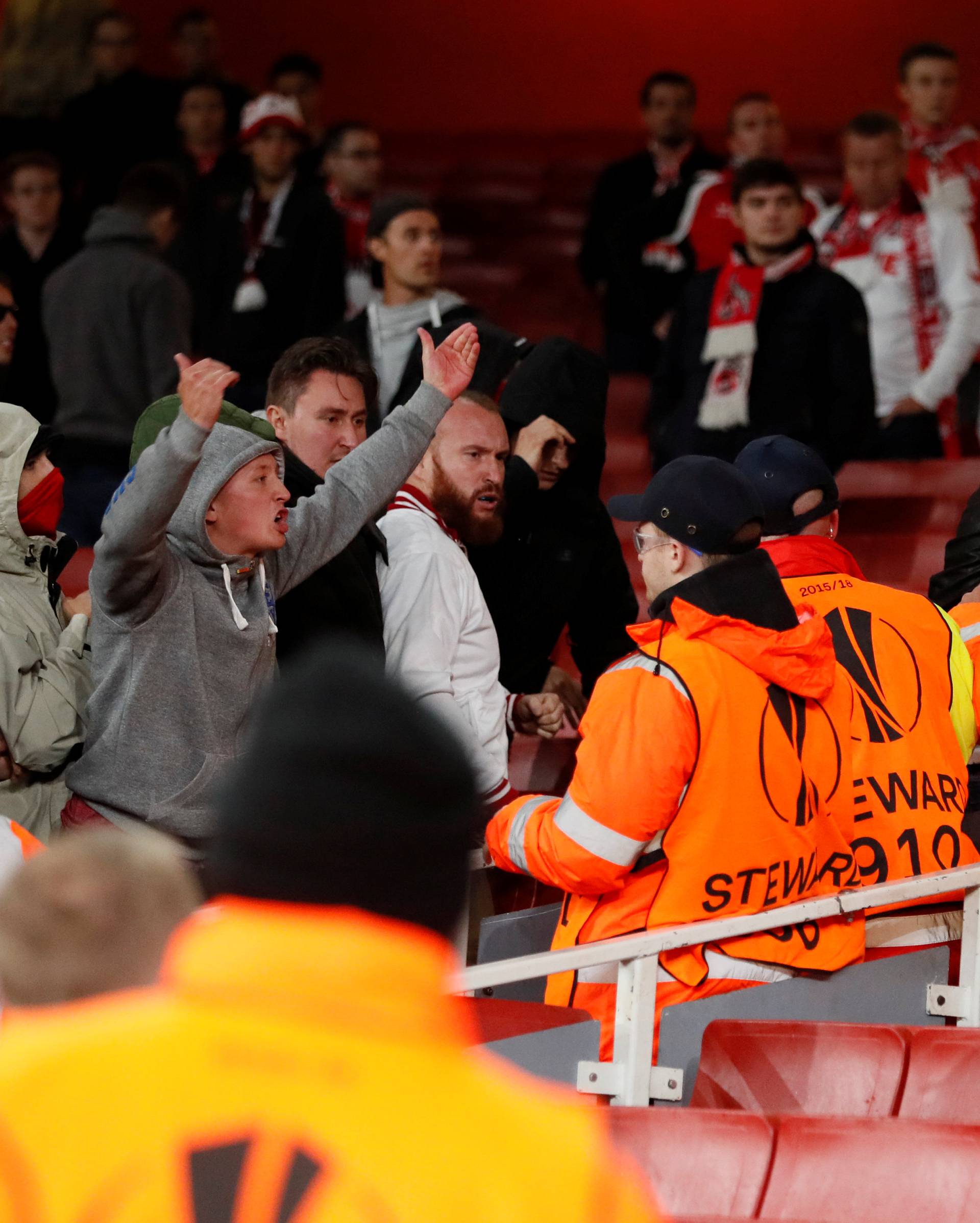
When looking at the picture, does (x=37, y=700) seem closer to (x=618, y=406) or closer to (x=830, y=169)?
(x=618, y=406)

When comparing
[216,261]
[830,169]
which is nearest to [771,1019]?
[216,261]

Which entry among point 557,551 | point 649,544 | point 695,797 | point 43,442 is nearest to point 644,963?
point 695,797

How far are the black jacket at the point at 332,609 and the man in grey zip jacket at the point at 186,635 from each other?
0.95ft

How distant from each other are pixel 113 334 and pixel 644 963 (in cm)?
341

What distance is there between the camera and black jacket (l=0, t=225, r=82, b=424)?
6.03m

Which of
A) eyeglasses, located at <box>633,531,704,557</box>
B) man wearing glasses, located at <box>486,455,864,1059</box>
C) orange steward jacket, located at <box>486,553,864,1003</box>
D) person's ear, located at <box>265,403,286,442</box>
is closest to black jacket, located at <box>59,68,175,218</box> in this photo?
person's ear, located at <box>265,403,286,442</box>

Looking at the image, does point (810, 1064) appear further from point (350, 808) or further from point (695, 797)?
point (350, 808)

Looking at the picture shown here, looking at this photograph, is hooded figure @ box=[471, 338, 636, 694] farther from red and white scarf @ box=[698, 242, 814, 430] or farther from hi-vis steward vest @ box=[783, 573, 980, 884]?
red and white scarf @ box=[698, 242, 814, 430]

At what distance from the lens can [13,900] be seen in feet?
4.00

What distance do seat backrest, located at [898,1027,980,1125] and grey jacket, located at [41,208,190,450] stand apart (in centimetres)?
335

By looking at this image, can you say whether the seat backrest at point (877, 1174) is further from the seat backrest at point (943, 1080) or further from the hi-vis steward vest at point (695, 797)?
the hi-vis steward vest at point (695, 797)

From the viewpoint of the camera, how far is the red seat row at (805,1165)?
6.97 feet

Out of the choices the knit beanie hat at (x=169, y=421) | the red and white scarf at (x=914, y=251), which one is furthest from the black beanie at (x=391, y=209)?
the knit beanie hat at (x=169, y=421)

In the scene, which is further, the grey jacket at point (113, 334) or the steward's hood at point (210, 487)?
the grey jacket at point (113, 334)
